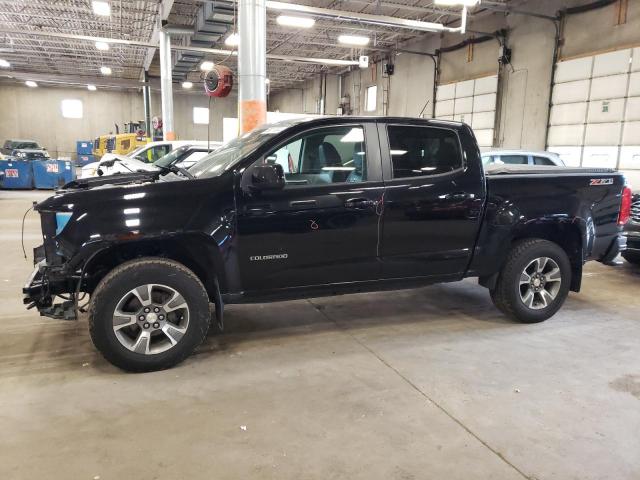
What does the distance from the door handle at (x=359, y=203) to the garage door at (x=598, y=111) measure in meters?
10.4

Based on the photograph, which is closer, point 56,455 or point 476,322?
point 56,455

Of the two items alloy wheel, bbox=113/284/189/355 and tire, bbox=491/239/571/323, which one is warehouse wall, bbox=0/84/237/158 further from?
alloy wheel, bbox=113/284/189/355

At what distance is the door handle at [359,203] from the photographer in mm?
3663

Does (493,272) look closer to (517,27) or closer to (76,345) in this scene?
(76,345)

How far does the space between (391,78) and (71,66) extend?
60.9 ft

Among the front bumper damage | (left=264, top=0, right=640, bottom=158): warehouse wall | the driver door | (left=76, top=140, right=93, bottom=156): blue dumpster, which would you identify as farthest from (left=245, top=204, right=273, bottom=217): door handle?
(left=76, top=140, right=93, bottom=156): blue dumpster

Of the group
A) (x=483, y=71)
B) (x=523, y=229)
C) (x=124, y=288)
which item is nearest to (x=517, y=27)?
(x=483, y=71)

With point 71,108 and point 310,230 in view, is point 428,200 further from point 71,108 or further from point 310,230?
point 71,108

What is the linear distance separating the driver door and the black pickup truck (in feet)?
0.03

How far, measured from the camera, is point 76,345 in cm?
382

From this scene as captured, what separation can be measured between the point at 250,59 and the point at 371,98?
16118 millimetres

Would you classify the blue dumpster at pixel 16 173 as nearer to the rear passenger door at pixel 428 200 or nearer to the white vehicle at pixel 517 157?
the white vehicle at pixel 517 157

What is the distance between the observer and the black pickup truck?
10.6 feet

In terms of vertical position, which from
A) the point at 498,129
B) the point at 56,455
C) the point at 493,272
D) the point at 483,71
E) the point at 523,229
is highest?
the point at 483,71
